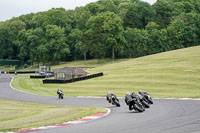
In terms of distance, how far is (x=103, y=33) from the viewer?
116625 mm

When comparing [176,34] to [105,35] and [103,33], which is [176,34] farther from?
[103,33]

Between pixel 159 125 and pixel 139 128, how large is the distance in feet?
3.37

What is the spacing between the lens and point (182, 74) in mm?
50656

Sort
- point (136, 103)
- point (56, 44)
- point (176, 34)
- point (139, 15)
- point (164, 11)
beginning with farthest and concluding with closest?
1. point (164, 11)
2. point (139, 15)
3. point (56, 44)
4. point (176, 34)
5. point (136, 103)

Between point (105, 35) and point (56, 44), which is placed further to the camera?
point (56, 44)

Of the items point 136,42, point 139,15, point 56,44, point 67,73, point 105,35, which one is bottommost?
point 67,73

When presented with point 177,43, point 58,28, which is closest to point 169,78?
point 177,43

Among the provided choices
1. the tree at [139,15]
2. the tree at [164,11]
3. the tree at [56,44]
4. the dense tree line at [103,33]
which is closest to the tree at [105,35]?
the dense tree line at [103,33]

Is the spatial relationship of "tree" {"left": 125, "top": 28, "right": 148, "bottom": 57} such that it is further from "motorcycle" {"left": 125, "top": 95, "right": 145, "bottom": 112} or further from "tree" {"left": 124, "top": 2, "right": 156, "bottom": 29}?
"motorcycle" {"left": 125, "top": 95, "right": 145, "bottom": 112}

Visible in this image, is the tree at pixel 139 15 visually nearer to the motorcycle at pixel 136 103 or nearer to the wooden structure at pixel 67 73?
the wooden structure at pixel 67 73

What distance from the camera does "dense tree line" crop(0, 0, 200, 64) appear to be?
115m

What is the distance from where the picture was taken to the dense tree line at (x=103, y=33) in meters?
115

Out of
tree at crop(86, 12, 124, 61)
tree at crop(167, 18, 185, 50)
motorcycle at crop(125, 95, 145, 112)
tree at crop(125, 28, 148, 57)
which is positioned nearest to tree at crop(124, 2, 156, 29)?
tree at crop(125, 28, 148, 57)

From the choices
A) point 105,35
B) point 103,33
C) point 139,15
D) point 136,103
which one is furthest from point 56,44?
point 136,103
